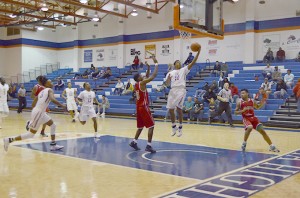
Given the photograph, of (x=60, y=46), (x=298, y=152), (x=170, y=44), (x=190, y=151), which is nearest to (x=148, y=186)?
(x=190, y=151)

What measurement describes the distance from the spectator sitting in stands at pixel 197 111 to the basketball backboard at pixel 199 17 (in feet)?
18.6

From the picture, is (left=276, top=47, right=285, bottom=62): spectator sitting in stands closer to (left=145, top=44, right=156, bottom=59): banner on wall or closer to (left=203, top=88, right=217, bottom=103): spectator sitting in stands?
(left=203, top=88, right=217, bottom=103): spectator sitting in stands

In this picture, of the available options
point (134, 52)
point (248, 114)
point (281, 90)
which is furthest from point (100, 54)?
point (248, 114)

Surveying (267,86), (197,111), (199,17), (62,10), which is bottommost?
(197,111)

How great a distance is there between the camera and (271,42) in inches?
785

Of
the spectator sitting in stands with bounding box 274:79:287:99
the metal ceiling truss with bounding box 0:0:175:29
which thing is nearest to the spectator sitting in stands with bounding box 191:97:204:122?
the spectator sitting in stands with bounding box 274:79:287:99

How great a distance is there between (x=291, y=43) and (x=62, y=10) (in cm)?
1577

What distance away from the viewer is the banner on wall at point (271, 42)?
64.7 feet

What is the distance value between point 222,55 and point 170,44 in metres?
4.02

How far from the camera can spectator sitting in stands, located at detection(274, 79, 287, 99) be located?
1522cm

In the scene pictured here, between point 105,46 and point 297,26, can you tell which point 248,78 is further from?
point 105,46

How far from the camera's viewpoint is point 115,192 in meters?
4.65

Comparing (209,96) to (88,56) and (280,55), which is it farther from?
(88,56)

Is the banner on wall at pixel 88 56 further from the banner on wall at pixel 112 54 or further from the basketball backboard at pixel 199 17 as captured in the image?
the basketball backboard at pixel 199 17
